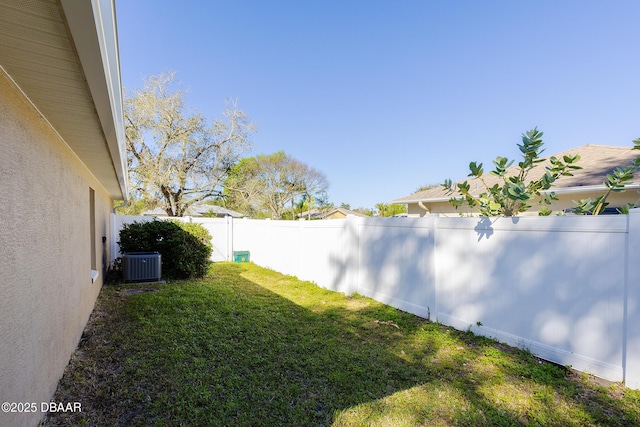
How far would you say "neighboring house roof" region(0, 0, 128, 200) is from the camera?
1.28 m

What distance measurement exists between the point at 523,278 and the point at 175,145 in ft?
64.3

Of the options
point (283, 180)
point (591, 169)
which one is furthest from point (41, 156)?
point (283, 180)

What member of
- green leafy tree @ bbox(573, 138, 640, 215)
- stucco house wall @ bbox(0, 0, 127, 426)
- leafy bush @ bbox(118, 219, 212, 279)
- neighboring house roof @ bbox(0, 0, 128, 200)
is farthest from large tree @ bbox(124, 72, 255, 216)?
green leafy tree @ bbox(573, 138, 640, 215)

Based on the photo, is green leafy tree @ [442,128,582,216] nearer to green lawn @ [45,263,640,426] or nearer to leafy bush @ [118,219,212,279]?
green lawn @ [45,263,640,426]

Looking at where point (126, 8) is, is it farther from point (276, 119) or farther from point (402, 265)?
point (276, 119)

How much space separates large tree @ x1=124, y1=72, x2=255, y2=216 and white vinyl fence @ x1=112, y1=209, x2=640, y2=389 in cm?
1569

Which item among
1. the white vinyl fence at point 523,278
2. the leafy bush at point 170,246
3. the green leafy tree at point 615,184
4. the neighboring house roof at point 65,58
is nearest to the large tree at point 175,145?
the leafy bush at point 170,246

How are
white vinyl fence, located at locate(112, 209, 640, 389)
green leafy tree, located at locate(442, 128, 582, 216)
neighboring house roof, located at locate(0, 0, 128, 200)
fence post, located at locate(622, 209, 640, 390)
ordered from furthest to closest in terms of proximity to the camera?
green leafy tree, located at locate(442, 128, 582, 216) < white vinyl fence, located at locate(112, 209, 640, 389) < fence post, located at locate(622, 209, 640, 390) < neighboring house roof, located at locate(0, 0, 128, 200)

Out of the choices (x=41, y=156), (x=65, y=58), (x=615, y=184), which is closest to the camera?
(x=65, y=58)

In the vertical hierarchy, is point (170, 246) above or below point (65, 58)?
below

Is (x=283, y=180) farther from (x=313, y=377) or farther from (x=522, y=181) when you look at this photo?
(x=313, y=377)

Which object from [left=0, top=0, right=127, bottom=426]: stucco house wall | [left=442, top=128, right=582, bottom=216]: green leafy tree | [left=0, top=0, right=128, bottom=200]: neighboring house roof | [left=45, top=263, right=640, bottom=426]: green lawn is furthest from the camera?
[left=442, top=128, right=582, bottom=216]: green leafy tree

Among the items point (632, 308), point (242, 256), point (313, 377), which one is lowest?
point (313, 377)

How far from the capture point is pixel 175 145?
1858 centimetres
